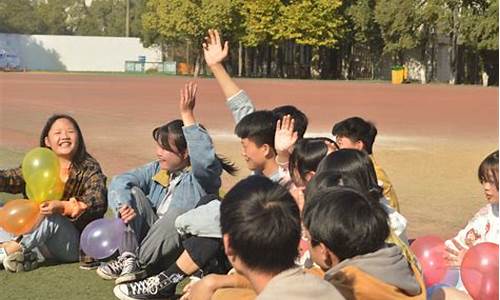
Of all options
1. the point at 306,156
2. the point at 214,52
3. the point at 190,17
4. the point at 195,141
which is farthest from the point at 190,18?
the point at 306,156

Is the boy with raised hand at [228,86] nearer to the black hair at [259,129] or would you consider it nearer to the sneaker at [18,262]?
the black hair at [259,129]

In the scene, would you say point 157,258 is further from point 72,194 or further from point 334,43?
point 334,43

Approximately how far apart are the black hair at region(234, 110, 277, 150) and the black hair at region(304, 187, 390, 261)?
1.70 m

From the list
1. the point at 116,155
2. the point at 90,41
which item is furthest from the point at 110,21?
the point at 116,155

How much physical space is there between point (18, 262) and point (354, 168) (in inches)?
96.8

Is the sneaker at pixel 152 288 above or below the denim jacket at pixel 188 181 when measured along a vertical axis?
Answer: below

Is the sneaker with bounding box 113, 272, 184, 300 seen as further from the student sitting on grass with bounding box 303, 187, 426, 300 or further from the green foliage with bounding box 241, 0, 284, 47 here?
the green foliage with bounding box 241, 0, 284, 47

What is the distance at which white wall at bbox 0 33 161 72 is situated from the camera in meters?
64.1

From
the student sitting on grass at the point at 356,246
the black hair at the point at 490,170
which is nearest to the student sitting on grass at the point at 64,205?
the black hair at the point at 490,170

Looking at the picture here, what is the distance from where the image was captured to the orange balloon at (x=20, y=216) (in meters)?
4.63

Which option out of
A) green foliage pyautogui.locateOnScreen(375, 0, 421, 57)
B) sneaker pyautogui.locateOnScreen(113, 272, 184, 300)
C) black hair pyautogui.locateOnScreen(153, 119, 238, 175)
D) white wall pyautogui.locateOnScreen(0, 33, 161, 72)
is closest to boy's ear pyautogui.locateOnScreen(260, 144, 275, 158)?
black hair pyautogui.locateOnScreen(153, 119, 238, 175)

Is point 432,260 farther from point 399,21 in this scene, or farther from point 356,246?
point 399,21

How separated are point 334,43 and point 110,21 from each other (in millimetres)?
43680

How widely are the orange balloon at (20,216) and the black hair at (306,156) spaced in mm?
1653
